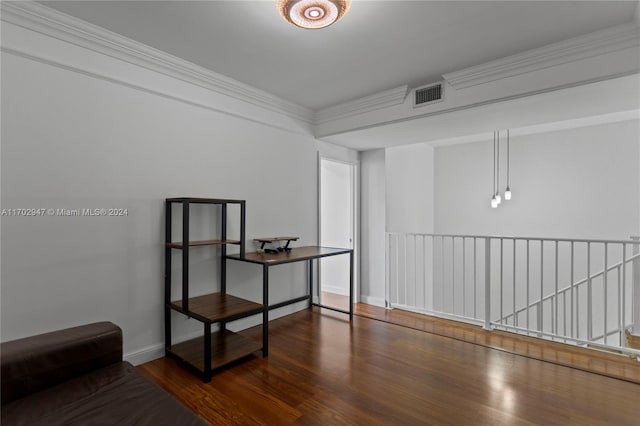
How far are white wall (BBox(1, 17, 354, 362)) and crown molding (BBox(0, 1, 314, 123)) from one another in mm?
59

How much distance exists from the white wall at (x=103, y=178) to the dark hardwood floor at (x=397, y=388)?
77 centimetres

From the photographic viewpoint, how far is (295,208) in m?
3.99

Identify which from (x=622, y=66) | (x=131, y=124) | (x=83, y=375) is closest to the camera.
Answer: (x=83, y=375)

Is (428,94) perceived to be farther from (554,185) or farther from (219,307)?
(554,185)

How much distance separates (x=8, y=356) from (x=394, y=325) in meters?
3.25

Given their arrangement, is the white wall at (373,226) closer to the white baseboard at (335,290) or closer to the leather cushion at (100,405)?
the white baseboard at (335,290)

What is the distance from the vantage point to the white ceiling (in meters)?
2.06

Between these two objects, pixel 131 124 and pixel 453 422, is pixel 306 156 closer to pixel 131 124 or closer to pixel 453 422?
pixel 131 124

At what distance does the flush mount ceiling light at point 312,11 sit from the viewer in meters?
1.88

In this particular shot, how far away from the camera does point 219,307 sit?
8.77ft

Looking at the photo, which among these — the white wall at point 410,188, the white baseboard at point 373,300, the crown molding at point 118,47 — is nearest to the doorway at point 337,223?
the white baseboard at point 373,300

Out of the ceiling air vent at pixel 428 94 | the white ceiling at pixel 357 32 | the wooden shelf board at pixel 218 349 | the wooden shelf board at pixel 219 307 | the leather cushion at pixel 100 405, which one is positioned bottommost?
the wooden shelf board at pixel 218 349

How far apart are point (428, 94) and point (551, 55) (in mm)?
1021

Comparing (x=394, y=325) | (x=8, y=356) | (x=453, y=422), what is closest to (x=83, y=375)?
(x=8, y=356)
